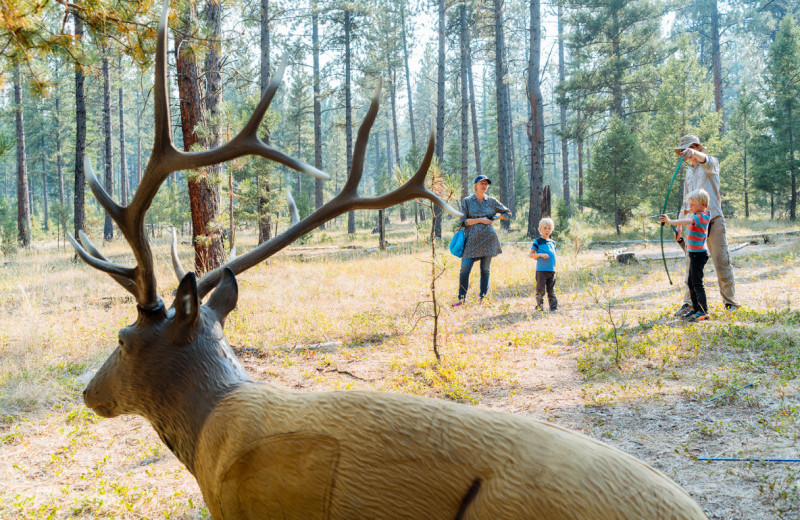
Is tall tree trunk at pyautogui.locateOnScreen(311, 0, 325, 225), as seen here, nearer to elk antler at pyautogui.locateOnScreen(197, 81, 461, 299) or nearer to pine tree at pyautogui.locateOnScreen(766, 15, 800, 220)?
pine tree at pyautogui.locateOnScreen(766, 15, 800, 220)

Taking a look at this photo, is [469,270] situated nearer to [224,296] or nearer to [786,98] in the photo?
[224,296]

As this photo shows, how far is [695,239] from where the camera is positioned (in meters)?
6.20

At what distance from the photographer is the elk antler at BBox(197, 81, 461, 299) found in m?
1.94

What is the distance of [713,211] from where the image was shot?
645 cm

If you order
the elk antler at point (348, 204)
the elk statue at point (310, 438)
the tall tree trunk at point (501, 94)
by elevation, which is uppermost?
the tall tree trunk at point (501, 94)

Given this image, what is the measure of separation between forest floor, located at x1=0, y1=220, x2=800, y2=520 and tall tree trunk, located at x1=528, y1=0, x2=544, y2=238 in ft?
22.1

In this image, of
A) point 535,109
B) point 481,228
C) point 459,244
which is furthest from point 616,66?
point 459,244

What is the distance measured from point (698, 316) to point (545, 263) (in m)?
2.19

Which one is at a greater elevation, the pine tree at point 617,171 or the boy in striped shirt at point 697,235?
the pine tree at point 617,171

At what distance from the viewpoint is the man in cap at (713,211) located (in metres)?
6.38

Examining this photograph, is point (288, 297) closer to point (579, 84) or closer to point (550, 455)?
point (550, 455)

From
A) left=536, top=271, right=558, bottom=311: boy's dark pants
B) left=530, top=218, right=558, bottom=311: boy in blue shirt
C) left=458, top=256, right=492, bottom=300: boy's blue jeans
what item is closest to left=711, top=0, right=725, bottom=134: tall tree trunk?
left=530, top=218, right=558, bottom=311: boy in blue shirt

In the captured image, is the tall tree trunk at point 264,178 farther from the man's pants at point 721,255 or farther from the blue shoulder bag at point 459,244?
the man's pants at point 721,255

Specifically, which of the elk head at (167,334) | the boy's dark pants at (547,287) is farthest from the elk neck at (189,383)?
the boy's dark pants at (547,287)
